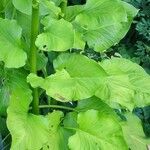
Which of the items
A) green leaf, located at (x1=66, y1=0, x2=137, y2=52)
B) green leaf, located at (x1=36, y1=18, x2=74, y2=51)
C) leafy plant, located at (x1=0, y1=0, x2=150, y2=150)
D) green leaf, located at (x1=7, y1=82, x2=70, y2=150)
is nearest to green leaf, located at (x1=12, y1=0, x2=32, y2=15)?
leafy plant, located at (x1=0, y1=0, x2=150, y2=150)

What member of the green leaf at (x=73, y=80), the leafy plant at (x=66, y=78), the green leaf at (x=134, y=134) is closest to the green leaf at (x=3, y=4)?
the leafy plant at (x=66, y=78)

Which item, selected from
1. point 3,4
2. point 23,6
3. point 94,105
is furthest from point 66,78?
point 3,4

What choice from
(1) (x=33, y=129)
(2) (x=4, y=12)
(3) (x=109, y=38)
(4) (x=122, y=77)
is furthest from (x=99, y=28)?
(1) (x=33, y=129)

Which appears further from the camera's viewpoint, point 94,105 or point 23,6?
point 94,105

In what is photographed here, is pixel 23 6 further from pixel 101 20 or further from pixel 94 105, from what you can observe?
pixel 94 105

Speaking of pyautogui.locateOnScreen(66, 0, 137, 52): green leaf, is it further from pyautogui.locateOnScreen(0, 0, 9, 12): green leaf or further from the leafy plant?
pyautogui.locateOnScreen(0, 0, 9, 12): green leaf

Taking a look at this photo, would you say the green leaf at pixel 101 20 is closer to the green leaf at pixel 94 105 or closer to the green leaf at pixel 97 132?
the green leaf at pixel 94 105
